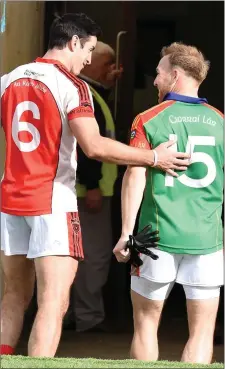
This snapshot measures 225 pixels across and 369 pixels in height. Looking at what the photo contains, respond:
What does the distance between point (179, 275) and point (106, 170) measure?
263cm

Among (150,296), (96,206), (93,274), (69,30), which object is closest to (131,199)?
(150,296)

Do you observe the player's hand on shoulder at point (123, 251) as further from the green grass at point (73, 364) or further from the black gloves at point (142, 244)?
the green grass at point (73, 364)

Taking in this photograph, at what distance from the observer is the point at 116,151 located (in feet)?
18.5

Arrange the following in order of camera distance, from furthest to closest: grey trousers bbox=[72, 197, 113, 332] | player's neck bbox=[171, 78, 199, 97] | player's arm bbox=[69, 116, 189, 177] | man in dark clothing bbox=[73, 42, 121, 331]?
1. grey trousers bbox=[72, 197, 113, 332]
2. man in dark clothing bbox=[73, 42, 121, 331]
3. player's neck bbox=[171, 78, 199, 97]
4. player's arm bbox=[69, 116, 189, 177]

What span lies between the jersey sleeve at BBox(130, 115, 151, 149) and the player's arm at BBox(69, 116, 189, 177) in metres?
0.04

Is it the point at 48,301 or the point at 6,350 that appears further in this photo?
the point at 6,350

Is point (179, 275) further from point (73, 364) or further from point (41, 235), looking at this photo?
point (73, 364)

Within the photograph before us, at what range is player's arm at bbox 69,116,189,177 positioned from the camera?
555 cm

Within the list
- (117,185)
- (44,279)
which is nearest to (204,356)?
(44,279)

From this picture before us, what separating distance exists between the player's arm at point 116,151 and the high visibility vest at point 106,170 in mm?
2415

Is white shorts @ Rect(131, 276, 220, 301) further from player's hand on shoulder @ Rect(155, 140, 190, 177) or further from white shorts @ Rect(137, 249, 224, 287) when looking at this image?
player's hand on shoulder @ Rect(155, 140, 190, 177)

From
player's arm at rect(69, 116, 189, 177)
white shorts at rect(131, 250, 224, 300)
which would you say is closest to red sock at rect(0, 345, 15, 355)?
white shorts at rect(131, 250, 224, 300)

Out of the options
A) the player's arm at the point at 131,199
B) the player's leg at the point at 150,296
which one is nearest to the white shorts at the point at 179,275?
the player's leg at the point at 150,296

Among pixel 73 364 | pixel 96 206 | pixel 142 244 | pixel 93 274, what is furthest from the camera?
pixel 93 274
